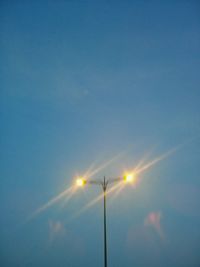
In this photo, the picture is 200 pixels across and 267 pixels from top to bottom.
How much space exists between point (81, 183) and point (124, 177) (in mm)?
3151

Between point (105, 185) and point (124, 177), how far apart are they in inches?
58.5

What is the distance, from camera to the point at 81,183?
99.3ft

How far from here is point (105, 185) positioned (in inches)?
1177

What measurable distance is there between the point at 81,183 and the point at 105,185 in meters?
1.78

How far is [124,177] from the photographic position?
3003cm
